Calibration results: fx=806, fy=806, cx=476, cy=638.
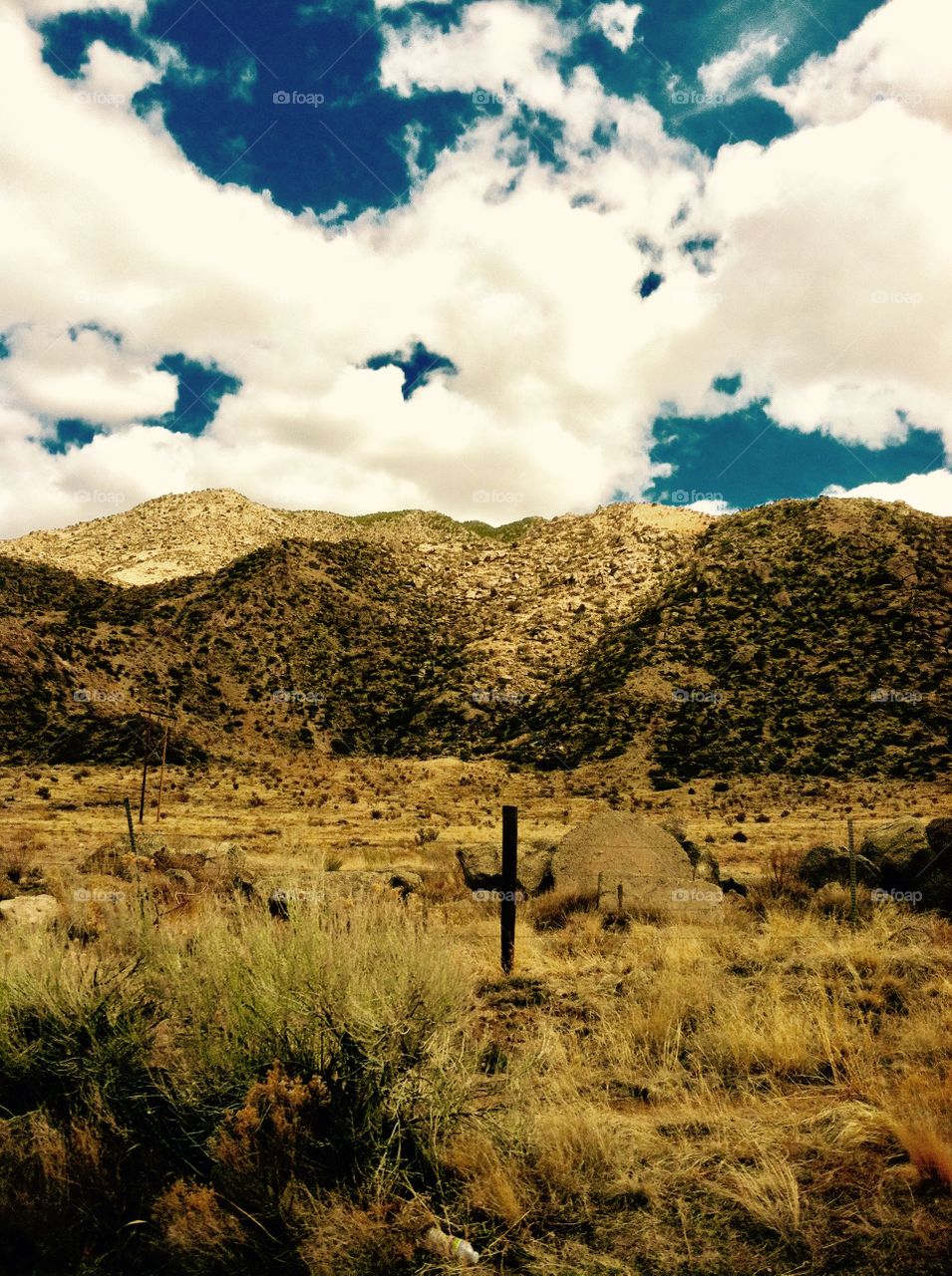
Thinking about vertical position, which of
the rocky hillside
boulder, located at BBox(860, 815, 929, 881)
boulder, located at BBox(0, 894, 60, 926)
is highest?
the rocky hillside

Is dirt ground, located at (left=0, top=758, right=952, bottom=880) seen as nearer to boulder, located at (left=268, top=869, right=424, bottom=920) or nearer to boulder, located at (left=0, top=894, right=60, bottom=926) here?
boulder, located at (left=268, top=869, right=424, bottom=920)

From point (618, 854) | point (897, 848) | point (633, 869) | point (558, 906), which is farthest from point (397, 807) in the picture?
point (897, 848)

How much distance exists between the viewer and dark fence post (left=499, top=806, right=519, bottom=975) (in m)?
8.92

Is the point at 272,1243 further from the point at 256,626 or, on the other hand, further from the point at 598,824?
the point at 256,626

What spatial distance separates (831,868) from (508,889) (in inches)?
250

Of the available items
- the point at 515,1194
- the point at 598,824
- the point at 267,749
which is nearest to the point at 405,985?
the point at 515,1194

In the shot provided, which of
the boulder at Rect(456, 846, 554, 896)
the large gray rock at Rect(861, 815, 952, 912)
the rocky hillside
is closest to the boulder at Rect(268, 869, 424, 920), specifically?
the boulder at Rect(456, 846, 554, 896)

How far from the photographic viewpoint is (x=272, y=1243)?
3977mm

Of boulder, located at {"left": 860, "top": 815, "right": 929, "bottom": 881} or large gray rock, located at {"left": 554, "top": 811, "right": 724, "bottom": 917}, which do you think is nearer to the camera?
boulder, located at {"left": 860, "top": 815, "right": 929, "bottom": 881}

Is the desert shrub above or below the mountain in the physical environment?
below

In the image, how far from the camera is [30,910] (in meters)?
10.1

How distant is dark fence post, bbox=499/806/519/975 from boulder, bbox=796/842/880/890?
581 centimetres

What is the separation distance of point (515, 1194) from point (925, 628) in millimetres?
51730

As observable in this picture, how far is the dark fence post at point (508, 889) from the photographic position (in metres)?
8.92
